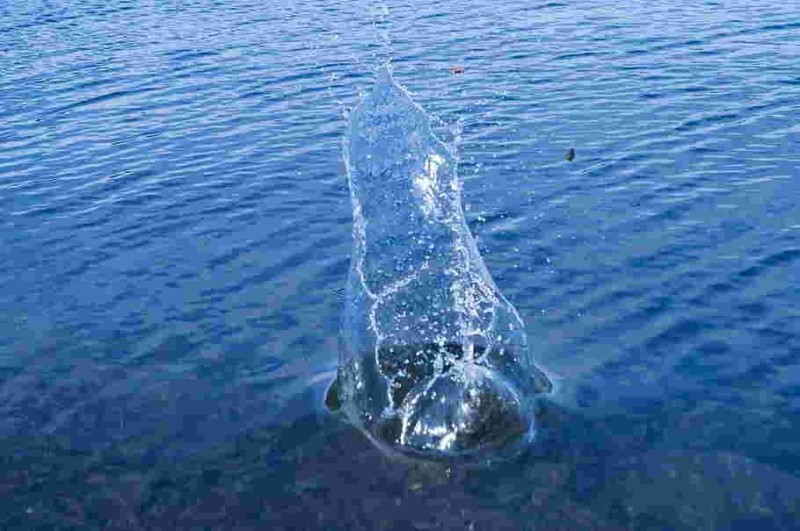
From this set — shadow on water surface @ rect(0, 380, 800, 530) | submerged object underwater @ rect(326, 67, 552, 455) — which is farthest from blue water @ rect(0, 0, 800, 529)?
submerged object underwater @ rect(326, 67, 552, 455)

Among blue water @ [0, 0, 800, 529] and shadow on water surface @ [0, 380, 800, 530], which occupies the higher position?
shadow on water surface @ [0, 380, 800, 530]

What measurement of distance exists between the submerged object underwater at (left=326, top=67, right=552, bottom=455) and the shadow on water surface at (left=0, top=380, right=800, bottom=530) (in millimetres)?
459

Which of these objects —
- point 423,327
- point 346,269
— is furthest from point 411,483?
point 346,269

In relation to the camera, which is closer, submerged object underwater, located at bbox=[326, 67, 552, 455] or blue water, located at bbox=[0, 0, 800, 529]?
blue water, located at bbox=[0, 0, 800, 529]

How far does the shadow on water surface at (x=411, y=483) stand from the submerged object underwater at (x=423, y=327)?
1.51 feet

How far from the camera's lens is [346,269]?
15008mm

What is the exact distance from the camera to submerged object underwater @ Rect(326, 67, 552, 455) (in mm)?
11039

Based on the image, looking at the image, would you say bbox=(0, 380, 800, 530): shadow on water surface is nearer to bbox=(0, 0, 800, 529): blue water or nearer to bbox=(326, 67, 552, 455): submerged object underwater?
bbox=(0, 0, 800, 529): blue water

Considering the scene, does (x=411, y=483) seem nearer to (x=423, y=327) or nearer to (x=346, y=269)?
(x=423, y=327)

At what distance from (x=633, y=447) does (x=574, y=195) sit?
734 centimetres

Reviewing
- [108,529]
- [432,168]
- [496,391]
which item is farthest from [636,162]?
[108,529]

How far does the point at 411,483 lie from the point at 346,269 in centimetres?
545

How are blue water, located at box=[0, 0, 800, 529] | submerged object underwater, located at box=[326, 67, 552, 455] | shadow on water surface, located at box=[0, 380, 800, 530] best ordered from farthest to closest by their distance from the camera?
submerged object underwater, located at box=[326, 67, 552, 455]
blue water, located at box=[0, 0, 800, 529]
shadow on water surface, located at box=[0, 380, 800, 530]

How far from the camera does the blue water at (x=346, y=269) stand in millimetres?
10086
